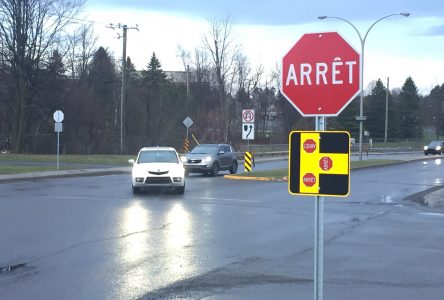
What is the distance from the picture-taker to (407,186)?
978 inches

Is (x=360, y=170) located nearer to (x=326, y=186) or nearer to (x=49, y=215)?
(x=49, y=215)

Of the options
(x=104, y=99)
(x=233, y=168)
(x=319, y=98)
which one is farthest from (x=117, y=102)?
(x=319, y=98)

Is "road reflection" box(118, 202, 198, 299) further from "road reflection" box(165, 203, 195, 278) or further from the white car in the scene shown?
the white car

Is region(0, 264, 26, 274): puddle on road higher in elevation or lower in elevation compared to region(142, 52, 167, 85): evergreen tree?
lower

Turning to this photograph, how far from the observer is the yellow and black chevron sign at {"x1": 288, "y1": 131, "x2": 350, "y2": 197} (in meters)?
4.90

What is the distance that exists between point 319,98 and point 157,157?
15.4 metres

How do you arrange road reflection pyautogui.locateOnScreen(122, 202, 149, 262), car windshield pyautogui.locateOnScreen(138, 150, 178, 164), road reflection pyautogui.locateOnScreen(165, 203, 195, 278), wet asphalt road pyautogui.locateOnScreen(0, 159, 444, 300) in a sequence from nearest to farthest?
wet asphalt road pyautogui.locateOnScreen(0, 159, 444, 300) < road reflection pyautogui.locateOnScreen(165, 203, 195, 278) < road reflection pyautogui.locateOnScreen(122, 202, 149, 262) < car windshield pyautogui.locateOnScreen(138, 150, 178, 164)

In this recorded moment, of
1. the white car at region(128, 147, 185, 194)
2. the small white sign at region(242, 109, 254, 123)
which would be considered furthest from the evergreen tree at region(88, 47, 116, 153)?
the white car at region(128, 147, 185, 194)

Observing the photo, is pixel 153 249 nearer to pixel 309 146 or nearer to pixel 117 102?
pixel 309 146

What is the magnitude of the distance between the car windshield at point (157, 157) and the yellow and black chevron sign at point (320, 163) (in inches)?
598

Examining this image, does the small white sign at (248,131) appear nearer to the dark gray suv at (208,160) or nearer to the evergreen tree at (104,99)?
the dark gray suv at (208,160)

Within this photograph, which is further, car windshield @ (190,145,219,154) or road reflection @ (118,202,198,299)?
car windshield @ (190,145,219,154)

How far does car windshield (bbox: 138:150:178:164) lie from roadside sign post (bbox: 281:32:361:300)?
14968 millimetres

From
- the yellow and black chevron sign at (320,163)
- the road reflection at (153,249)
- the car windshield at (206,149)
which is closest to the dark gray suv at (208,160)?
the car windshield at (206,149)
